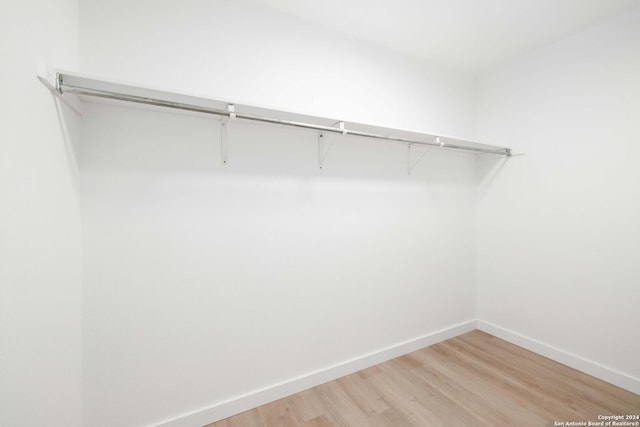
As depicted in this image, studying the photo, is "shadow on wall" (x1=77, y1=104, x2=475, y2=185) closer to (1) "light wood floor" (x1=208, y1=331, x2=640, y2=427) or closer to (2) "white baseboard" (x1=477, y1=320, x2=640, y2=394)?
(1) "light wood floor" (x1=208, y1=331, x2=640, y2=427)

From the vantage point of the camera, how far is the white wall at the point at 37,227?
2.67 feet

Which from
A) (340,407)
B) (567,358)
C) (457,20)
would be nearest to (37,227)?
(340,407)

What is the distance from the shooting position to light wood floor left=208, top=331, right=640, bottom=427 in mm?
1583

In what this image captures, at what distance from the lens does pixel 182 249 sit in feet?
4.92

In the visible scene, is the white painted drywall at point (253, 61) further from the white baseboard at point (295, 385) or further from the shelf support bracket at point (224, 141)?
the white baseboard at point (295, 385)

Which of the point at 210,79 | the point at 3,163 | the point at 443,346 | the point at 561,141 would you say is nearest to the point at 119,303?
the point at 3,163

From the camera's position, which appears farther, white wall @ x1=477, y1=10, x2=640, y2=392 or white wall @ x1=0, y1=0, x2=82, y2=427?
white wall @ x1=477, y1=10, x2=640, y2=392

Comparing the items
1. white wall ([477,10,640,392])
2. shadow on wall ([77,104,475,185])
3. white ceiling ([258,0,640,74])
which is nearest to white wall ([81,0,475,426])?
shadow on wall ([77,104,475,185])

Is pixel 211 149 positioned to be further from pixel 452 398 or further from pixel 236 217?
pixel 452 398

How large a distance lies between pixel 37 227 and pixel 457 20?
107 inches

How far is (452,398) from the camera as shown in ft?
5.78

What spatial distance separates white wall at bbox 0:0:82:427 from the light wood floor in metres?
0.96

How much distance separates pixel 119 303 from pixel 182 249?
402 mm

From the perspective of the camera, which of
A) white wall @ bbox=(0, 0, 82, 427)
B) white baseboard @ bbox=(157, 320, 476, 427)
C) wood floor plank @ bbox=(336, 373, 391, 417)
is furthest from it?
wood floor plank @ bbox=(336, 373, 391, 417)
